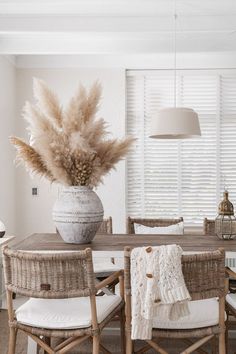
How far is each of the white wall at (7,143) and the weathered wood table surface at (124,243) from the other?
6.72 feet

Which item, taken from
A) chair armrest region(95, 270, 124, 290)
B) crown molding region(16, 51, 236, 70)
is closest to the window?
crown molding region(16, 51, 236, 70)

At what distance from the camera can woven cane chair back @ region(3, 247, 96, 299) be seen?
226cm

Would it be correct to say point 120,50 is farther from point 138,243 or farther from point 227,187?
point 138,243

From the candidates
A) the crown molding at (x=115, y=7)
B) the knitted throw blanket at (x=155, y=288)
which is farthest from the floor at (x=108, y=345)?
the crown molding at (x=115, y=7)

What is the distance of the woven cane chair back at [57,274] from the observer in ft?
7.41

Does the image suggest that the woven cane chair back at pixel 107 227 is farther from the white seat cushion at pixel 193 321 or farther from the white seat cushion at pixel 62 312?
the white seat cushion at pixel 193 321

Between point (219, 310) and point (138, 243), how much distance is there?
0.86 m

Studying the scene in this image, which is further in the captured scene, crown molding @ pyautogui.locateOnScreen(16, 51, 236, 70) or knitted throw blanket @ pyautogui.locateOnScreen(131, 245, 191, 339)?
crown molding @ pyautogui.locateOnScreen(16, 51, 236, 70)

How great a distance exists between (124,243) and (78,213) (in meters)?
0.38

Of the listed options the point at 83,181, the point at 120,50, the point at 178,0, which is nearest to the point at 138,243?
the point at 83,181

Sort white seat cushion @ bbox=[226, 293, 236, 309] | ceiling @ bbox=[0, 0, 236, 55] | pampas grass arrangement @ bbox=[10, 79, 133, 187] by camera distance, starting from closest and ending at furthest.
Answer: white seat cushion @ bbox=[226, 293, 236, 309]
pampas grass arrangement @ bbox=[10, 79, 133, 187]
ceiling @ bbox=[0, 0, 236, 55]

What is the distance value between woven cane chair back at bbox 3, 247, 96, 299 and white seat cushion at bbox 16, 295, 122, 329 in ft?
0.49

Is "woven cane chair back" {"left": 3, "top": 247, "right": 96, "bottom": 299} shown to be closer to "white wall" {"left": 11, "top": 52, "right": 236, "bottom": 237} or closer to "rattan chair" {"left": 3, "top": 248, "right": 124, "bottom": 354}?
"rattan chair" {"left": 3, "top": 248, "right": 124, "bottom": 354}

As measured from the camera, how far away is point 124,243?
312cm
